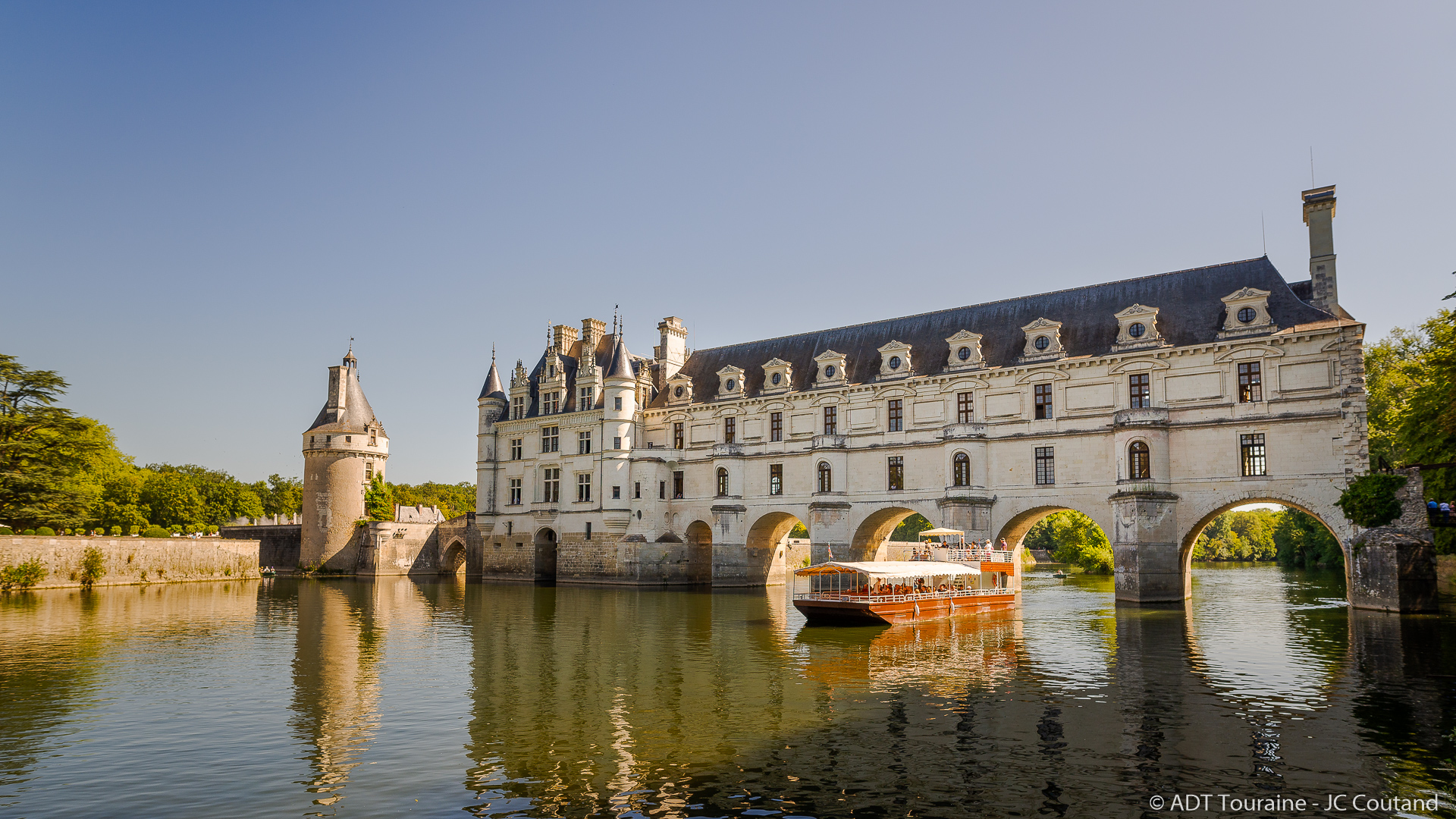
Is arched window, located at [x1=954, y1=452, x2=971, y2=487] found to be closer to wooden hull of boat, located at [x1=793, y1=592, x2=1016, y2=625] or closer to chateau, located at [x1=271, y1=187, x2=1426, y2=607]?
chateau, located at [x1=271, y1=187, x2=1426, y2=607]

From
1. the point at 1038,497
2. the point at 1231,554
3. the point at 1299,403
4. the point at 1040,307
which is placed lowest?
the point at 1231,554

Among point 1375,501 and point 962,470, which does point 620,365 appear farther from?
point 1375,501

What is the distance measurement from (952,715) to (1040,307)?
33.3 meters

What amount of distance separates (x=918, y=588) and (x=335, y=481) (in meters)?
51.9

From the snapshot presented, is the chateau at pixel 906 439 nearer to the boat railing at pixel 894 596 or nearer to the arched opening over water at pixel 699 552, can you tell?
the arched opening over water at pixel 699 552

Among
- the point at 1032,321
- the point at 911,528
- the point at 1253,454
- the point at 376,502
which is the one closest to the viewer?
the point at 1253,454

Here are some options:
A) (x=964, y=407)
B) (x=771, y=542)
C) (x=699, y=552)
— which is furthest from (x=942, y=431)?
A: (x=699, y=552)

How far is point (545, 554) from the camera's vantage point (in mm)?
62906

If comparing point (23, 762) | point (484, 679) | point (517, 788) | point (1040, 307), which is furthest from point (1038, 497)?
point (23, 762)

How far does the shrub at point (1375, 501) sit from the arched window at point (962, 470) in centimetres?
1540

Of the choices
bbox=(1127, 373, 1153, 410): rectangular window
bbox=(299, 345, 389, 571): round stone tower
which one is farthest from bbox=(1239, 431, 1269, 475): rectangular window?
bbox=(299, 345, 389, 571): round stone tower

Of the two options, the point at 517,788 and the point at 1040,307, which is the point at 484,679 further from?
the point at 1040,307

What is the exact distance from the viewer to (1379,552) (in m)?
33.7

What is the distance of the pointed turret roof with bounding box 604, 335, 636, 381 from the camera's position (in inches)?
2292
